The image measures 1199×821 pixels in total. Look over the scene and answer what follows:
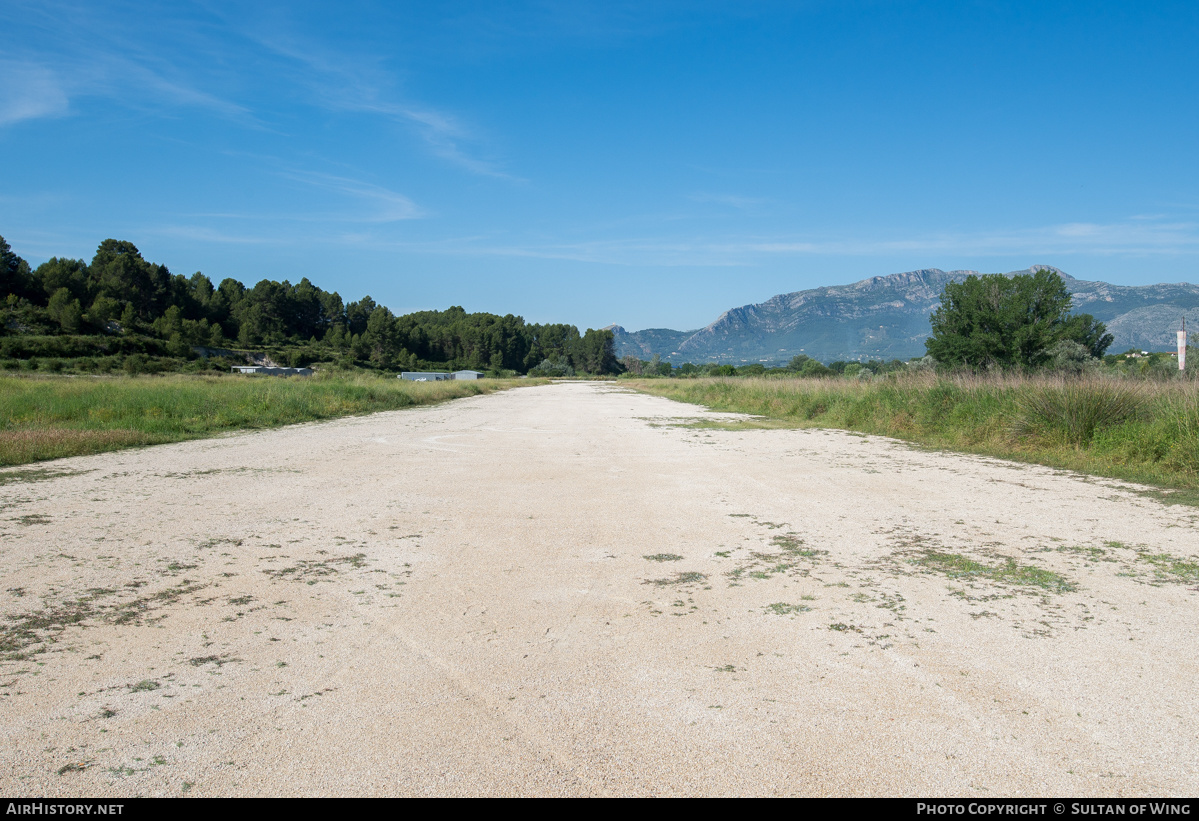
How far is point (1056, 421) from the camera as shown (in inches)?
483

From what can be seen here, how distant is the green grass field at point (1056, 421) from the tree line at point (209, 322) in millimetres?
73763

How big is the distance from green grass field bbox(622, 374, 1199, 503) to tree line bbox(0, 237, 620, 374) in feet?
242

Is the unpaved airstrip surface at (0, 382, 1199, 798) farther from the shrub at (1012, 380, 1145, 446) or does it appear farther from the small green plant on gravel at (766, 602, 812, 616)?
the shrub at (1012, 380, 1145, 446)

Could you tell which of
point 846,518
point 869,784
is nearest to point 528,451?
point 846,518

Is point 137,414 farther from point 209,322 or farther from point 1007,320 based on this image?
point 209,322

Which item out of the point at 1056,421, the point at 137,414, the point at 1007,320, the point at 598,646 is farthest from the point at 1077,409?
the point at 137,414

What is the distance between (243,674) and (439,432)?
1452 centimetres

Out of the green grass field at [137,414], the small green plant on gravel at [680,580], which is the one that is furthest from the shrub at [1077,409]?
the green grass field at [137,414]

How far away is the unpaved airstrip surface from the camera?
2564 mm

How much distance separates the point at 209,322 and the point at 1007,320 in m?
111

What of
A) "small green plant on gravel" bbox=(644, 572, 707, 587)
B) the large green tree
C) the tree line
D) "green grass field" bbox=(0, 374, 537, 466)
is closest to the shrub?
"small green plant on gravel" bbox=(644, 572, 707, 587)

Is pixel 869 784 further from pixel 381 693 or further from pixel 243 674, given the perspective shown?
pixel 243 674

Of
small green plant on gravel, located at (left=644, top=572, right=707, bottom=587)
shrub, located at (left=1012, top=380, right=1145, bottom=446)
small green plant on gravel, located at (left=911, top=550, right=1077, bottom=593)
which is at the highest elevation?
shrub, located at (left=1012, top=380, right=1145, bottom=446)

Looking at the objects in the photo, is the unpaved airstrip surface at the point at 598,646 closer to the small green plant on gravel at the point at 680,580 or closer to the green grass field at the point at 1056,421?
the small green plant on gravel at the point at 680,580
